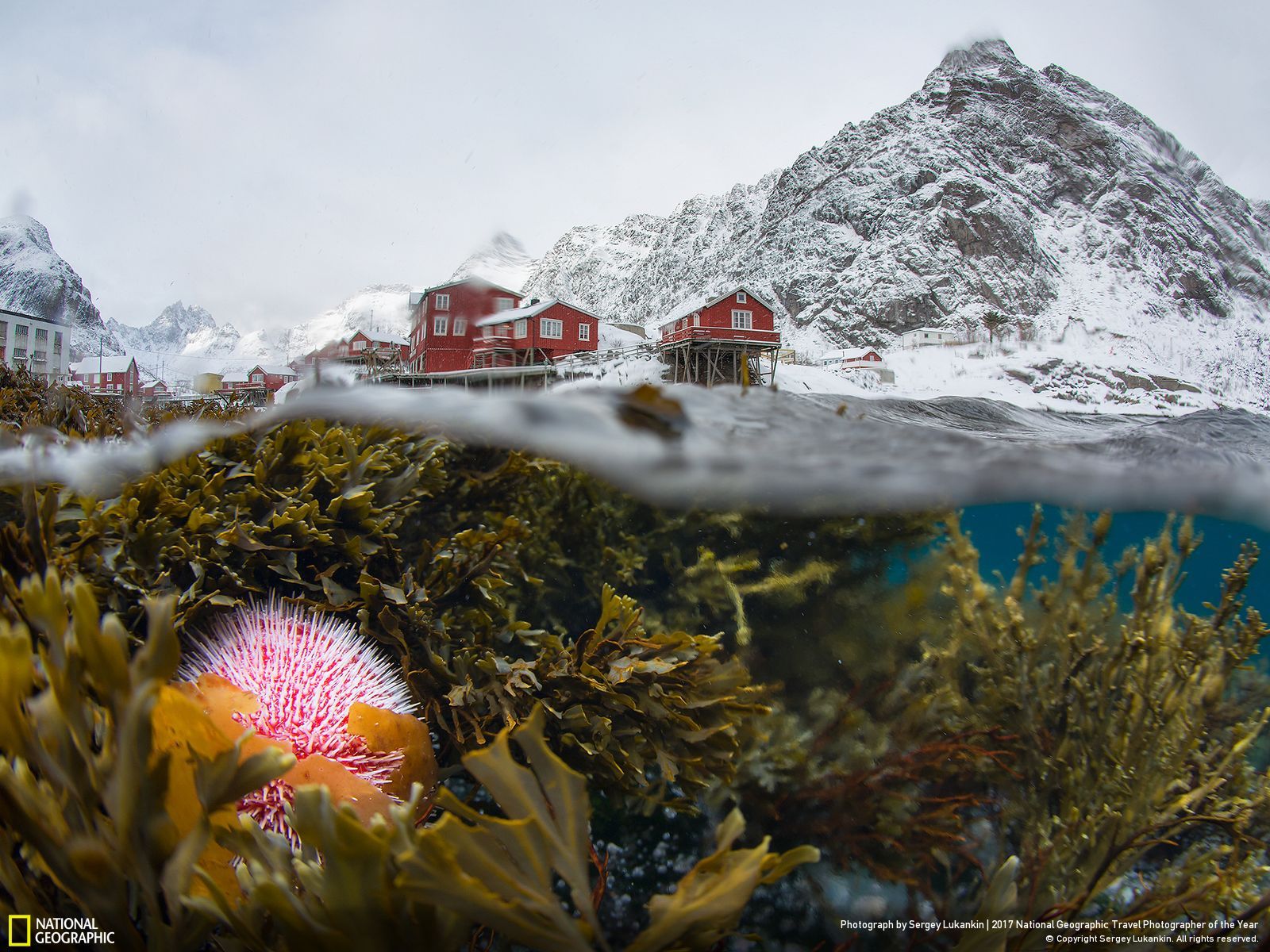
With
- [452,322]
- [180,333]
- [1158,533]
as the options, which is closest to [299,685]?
[452,322]

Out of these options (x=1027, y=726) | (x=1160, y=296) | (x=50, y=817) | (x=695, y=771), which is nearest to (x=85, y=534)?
(x=50, y=817)

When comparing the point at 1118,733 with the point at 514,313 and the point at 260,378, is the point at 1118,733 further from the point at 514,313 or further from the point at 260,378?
the point at 260,378

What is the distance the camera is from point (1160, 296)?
561 cm

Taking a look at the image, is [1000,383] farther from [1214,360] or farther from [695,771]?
[695,771]

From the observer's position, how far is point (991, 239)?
8.87 m

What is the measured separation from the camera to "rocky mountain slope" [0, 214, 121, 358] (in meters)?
2.26

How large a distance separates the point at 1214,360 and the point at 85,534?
4354 millimetres

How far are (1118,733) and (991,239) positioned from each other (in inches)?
377

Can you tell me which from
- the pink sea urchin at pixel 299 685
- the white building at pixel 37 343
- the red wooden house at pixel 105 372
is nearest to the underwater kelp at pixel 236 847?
the pink sea urchin at pixel 299 685

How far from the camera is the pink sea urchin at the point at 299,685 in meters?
0.74

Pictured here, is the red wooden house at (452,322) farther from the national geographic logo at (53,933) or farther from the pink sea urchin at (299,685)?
the national geographic logo at (53,933)

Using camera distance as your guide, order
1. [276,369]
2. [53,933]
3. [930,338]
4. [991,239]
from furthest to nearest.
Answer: [991,239], [930,338], [276,369], [53,933]

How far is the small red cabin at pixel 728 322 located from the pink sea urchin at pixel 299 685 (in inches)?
84.4

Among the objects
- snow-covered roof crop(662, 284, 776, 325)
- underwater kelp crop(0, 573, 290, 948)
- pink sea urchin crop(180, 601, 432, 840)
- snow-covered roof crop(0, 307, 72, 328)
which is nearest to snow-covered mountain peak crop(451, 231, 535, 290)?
snow-covered roof crop(662, 284, 776, 325)
